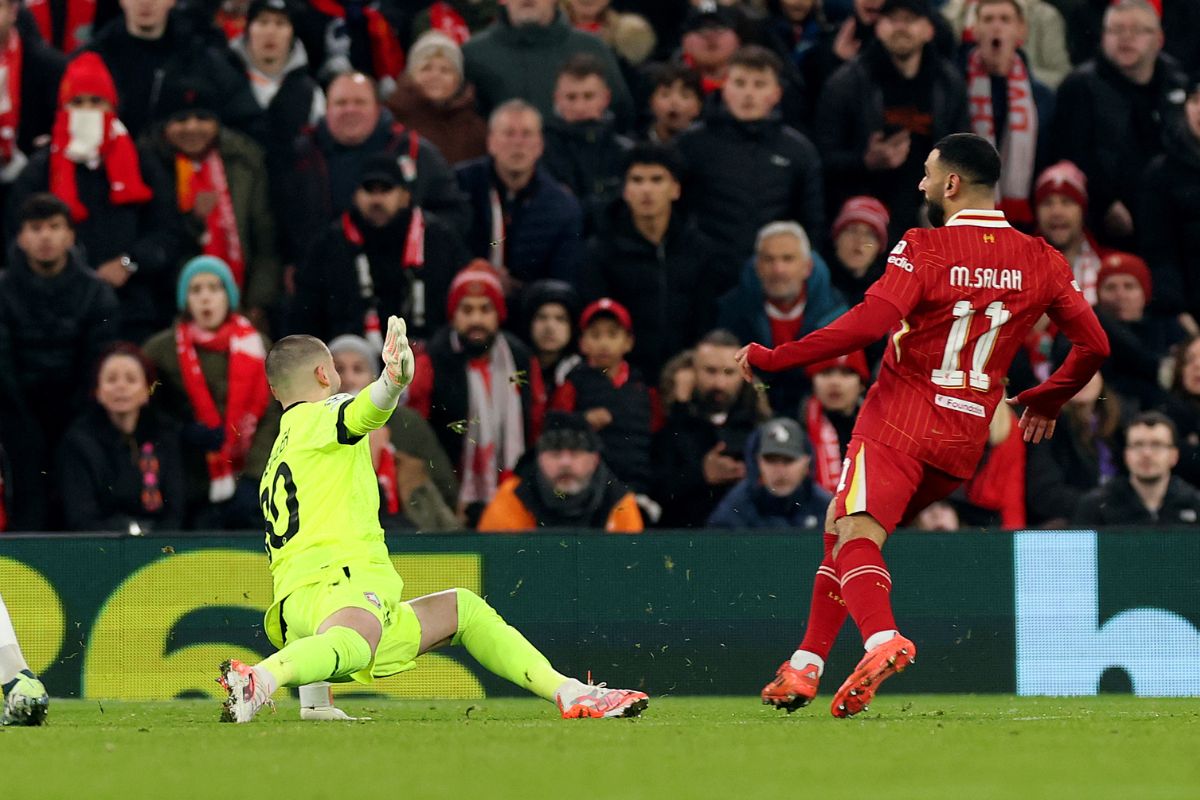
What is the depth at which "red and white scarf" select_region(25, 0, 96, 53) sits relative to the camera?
13.6 metres

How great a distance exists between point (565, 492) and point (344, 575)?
370cm

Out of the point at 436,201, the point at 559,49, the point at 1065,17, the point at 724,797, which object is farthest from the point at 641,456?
the point at 724,797

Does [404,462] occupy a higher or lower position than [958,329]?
lower

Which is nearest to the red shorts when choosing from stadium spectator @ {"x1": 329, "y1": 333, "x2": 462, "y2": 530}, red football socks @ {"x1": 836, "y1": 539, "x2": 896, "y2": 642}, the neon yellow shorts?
Result: red football socks @ {"x1": 836, "y1": 539, "x2": 896, "y2": 642}

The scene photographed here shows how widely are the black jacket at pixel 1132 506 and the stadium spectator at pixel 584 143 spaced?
3428 mm

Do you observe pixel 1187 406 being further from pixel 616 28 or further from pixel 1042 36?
pixel 616 28

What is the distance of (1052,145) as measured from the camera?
43.7 feet

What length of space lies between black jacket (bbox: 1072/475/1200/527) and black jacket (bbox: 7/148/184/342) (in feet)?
17.6

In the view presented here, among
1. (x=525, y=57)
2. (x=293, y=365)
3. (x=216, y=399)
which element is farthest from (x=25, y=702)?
(x=525, y=57)

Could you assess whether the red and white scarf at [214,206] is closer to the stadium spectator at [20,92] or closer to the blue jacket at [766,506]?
the stadium spectator at [20,92]

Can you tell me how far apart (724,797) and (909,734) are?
1.83 m

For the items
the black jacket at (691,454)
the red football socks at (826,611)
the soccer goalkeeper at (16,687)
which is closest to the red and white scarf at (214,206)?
the black jacket at (691,454)

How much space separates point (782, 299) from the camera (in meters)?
12.2

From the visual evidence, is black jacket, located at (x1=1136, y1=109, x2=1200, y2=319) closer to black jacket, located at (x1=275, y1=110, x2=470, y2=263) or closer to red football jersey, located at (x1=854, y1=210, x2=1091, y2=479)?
black jacket, located at (x1=275, y1=110, x2=470, y2=263)
